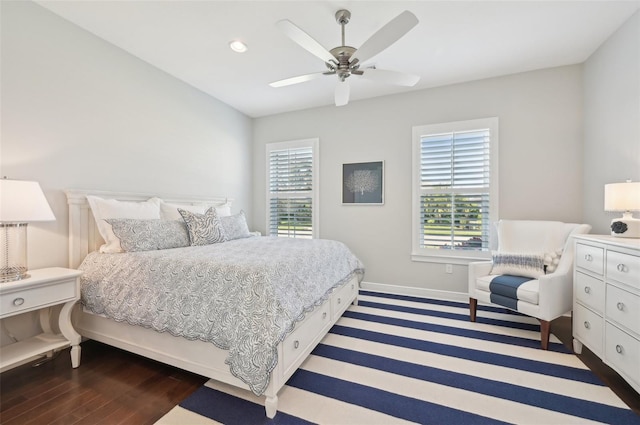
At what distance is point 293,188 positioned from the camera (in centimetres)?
439

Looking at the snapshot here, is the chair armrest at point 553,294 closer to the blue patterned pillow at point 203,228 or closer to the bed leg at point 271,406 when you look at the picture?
the bed leg at point 271,406

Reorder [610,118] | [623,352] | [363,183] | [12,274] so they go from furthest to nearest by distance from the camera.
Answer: [363,183] → [610,118] → [12,274] → [623,352]

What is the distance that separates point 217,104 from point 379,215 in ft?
9.36

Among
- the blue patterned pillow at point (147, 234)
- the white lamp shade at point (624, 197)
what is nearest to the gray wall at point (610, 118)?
the white lamp shade at point (624, 197)

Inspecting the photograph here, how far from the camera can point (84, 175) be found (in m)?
2.46

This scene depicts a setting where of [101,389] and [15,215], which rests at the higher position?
[15,215]

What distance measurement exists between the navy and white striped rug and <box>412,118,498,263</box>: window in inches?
41.9

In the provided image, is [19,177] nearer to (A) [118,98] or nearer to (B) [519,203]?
(A) [118,98]

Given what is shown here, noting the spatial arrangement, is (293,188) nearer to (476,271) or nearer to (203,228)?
(203,228)

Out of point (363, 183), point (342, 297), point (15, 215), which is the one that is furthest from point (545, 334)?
point (15, 215)

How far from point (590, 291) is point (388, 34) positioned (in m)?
2.38

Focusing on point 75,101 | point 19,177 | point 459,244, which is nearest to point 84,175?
point 19,177

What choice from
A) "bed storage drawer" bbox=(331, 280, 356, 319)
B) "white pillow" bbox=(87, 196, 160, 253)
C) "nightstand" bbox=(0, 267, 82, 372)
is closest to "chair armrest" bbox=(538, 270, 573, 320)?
"bed storage drawer" bbox=(331, 280, 356, 319)

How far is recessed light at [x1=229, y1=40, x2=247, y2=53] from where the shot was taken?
258 centimetres
